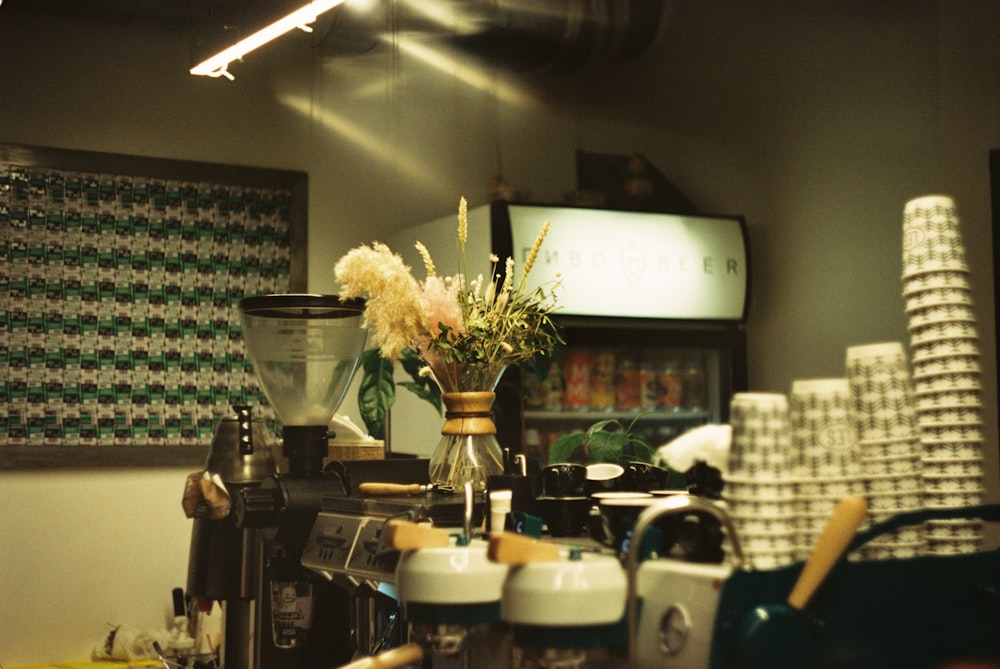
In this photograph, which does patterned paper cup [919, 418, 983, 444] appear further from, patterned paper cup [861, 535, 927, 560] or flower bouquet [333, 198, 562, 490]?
flower bouquet [333, 198, 562, 490]

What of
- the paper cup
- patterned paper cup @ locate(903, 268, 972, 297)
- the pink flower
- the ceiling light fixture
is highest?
the ceiling light fixture

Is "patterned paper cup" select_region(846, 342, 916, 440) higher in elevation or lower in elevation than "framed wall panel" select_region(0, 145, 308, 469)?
A: lower

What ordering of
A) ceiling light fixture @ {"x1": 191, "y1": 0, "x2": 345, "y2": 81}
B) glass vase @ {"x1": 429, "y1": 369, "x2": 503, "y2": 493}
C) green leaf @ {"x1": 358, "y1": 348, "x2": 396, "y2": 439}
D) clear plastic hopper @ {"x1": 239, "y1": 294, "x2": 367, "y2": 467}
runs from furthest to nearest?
green leaf @ {"x1": 358, "y1": 348, "x2": 396, "y2": 439} < ceiling light fixture @ {"x1": 191, "y1": 0, "x2": 345, "y2": 81} < clear plastic hopper @ {"x1": 239, "y1": 294, "x2": 367, "y2": 467} < glass vase @ {"x1": 429, "y1": 369, "x2": 503, "y2": 493}

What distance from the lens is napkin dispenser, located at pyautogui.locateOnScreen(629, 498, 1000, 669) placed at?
1.14m

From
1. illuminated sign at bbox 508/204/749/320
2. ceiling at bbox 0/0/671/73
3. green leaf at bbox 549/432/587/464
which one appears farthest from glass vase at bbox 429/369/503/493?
ceiling at bbox 0/0/671/73

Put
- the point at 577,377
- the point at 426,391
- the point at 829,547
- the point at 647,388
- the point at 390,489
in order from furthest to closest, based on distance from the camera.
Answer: the point at 647,388, the point at 577,377, the point at 426,391, the point at 390,489, the point at 829,547

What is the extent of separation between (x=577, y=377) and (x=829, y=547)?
3084mm

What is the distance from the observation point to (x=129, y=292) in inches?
154

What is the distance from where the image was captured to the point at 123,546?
381cm

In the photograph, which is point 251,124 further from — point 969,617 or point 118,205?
point 969,617

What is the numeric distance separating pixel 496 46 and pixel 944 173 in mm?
1681

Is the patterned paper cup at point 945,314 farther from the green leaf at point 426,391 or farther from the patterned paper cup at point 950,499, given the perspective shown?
the green leaf at point 426,391

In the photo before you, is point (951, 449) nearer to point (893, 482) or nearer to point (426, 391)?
point (893, 482)

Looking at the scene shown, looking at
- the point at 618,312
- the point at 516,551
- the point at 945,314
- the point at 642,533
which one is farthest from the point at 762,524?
the point at 618,312
